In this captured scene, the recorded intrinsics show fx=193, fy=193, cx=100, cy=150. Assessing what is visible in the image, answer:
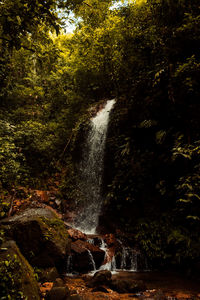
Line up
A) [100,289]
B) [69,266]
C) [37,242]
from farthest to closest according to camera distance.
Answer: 1. [69,266]
2. [37,242]
3. [100,289]

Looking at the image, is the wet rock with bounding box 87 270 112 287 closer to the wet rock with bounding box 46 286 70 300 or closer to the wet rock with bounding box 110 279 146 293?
the wet rock with bounding box 110 279 146 293

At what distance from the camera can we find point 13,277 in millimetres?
2402

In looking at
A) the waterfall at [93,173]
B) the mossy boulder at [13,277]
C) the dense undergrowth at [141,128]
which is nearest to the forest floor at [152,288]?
the dense undergrowth at [141,128]

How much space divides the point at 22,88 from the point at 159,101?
929 centimetres

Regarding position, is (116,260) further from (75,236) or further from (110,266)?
(75,236)

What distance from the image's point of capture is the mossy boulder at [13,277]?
7.40 ft

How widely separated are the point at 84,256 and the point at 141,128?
470 centimetres

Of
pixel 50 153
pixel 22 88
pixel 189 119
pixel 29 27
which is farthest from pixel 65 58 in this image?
pixel 29 27

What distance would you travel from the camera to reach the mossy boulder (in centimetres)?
226

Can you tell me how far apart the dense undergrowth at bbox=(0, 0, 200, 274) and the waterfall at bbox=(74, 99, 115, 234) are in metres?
0.53

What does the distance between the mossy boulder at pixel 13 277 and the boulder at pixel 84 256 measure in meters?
2.57

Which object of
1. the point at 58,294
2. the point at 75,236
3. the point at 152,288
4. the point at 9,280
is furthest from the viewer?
the point at 75,236

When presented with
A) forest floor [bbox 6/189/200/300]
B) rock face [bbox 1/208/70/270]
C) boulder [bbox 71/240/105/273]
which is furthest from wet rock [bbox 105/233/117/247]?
rock face [bbox 1/208/70/270]

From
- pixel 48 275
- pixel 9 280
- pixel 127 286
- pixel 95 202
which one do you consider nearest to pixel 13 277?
pixel 9 280
